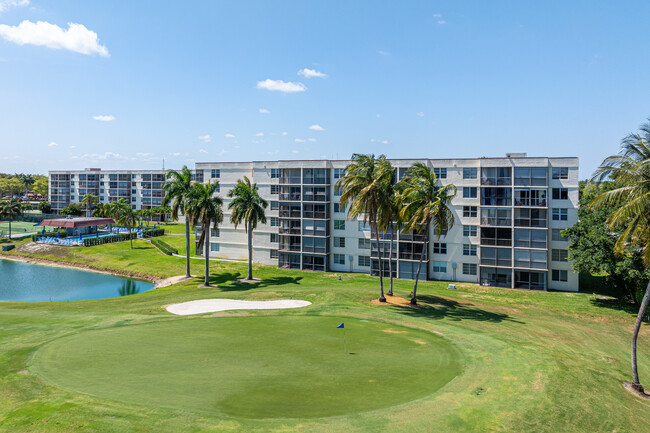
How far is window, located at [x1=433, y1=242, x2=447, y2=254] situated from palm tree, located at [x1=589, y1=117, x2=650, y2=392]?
35.7 meters

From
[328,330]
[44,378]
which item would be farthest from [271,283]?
[44,378]

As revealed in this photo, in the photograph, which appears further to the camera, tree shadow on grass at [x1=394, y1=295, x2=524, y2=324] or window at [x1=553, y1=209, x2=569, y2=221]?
window at [x1=553, y1=209, x2=569, y2=221]

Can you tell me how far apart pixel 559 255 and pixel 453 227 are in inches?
549

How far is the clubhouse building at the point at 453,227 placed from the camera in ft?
172

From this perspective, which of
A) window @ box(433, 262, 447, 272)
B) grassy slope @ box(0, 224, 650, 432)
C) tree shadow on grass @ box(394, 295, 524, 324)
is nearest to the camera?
grassy slope @ box(0, 224, 650, 432)

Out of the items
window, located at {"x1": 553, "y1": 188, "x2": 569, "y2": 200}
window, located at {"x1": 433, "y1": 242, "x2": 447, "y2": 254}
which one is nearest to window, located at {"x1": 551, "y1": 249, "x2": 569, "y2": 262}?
window, located at {"x1": 553, "y1": 188, "x2": 569, "y2": 200}

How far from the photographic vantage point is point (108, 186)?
151 m

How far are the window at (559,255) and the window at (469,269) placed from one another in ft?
32.6

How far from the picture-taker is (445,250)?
191ft

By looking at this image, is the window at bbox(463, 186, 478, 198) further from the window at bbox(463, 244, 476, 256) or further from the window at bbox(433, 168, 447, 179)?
the window at bbox(463, 244, 476, 256)

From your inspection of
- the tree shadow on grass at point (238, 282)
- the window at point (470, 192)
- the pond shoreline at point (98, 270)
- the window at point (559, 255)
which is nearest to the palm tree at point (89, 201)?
the pond shoreline at point (98, 270)

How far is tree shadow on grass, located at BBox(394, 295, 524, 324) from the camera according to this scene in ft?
121

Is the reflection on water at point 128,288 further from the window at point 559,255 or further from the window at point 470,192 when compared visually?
the window at point 559,255

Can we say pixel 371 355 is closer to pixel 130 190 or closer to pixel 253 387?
pixel 253 387
